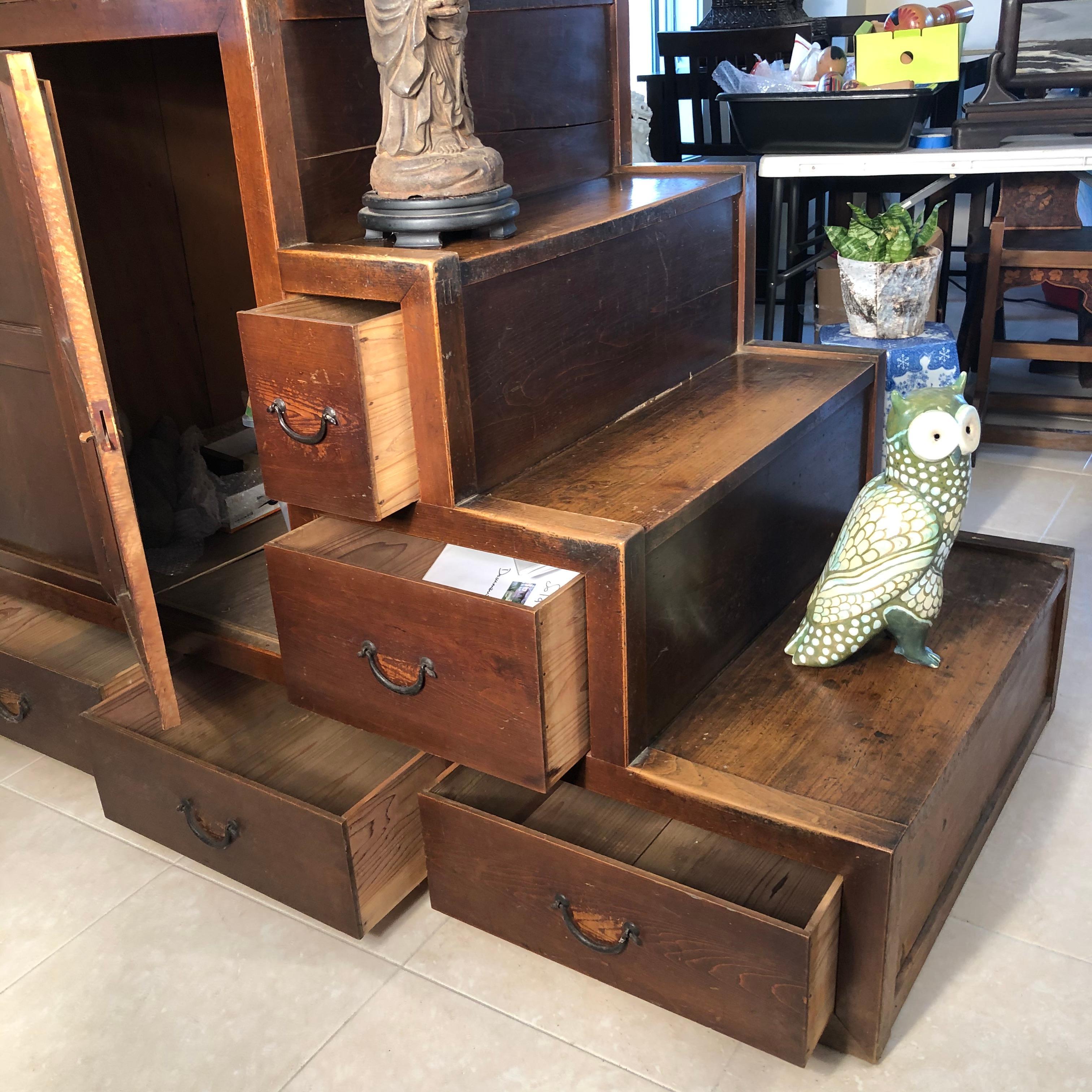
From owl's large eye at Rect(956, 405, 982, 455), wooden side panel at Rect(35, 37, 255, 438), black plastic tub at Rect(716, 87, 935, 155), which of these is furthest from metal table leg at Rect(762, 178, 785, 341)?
owl's large eye at Rect(956, 405, 982, 455)

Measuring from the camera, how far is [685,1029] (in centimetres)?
128

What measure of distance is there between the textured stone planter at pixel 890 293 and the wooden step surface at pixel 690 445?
82cm

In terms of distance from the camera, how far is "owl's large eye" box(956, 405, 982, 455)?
1.35 m

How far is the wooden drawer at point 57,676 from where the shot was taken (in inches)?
67.1

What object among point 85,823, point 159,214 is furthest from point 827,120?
point 85,823

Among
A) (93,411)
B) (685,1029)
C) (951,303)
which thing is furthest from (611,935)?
(951,303)

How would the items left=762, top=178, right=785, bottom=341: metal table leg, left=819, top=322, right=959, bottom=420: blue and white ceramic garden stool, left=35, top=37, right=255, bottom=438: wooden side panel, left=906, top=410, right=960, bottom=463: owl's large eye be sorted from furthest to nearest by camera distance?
left=762, top=178, right=785, bottom=341: metal table leg → left=819, top=322, right=959, bottom=420: blue and white ceramic garden stool → left=35, top=37, right=255, bottom=438: wooden side panel → left=906, top=410, right=960, bottom=463: owl's large eye

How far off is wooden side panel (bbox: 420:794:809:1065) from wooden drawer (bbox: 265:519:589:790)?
0.32 ft

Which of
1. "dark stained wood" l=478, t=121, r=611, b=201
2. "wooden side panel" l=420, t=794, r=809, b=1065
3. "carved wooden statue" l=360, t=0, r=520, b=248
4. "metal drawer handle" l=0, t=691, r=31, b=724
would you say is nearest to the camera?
"wooden side panel" l=420, t=794, r=809, b=1065

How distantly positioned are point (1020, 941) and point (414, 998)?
2.44 ft

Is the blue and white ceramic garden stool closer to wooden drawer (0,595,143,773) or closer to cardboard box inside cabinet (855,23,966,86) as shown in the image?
cardboard box inside cabinet (855,23,966,86)

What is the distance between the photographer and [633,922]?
4.00 feet

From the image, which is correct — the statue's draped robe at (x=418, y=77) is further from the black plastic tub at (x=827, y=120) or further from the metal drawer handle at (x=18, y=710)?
the black plastic tub at (x=827, y=120)

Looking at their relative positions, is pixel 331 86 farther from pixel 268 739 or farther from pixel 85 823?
pixel 85 823
